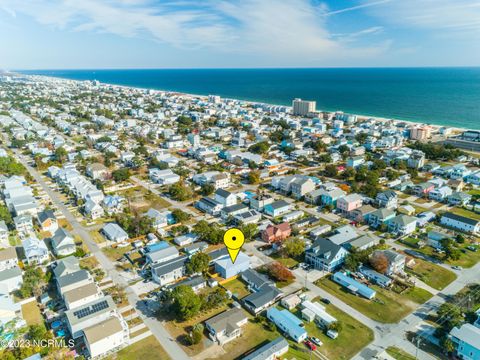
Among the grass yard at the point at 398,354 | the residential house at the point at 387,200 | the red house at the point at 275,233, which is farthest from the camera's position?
the residential house at the point at 387,200

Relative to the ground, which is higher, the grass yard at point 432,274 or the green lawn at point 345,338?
the grass yard at point 432,274

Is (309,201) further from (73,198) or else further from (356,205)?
(73,198)

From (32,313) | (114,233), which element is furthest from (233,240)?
(32,313)

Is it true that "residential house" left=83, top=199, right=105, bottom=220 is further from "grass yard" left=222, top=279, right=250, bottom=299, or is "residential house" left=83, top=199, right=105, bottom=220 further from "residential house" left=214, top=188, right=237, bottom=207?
"grass yard" left=222, top=279, right=250, bottom=299

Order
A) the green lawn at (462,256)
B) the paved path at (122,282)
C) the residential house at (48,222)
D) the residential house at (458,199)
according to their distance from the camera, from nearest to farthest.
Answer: the paved path at (122,282), the green lawn at (462,256), the residential house at (48,222), the residential house at (458,199)

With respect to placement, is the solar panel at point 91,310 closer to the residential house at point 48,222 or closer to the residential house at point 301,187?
the residential house at point 48,222

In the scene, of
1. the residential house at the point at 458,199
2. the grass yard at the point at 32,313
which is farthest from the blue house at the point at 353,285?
the residential house at the point at 458,199

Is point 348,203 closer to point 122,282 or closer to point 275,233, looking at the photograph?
point 275,233
